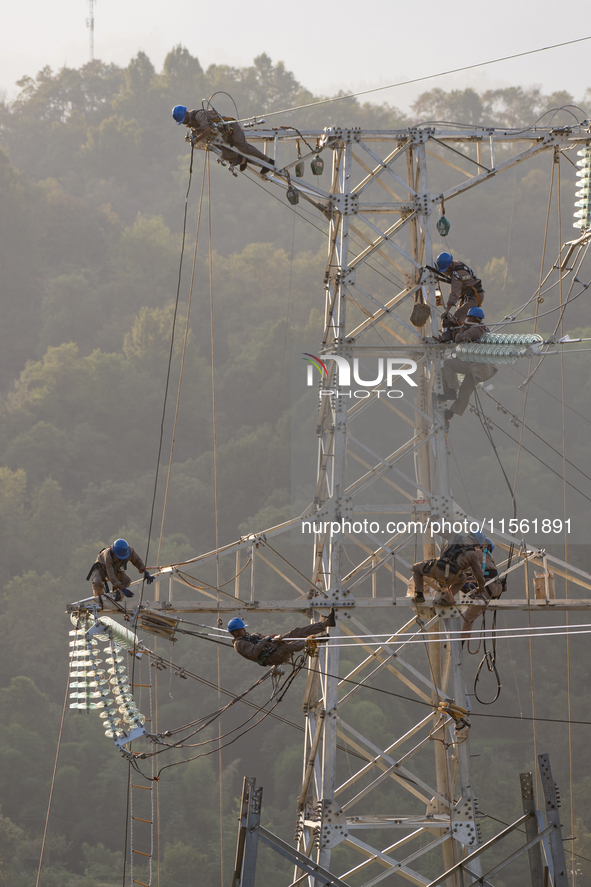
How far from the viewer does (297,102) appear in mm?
93938

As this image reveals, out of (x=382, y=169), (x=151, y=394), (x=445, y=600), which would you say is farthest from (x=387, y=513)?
(x=151, y=394)

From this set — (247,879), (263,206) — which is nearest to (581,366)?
(263,206)

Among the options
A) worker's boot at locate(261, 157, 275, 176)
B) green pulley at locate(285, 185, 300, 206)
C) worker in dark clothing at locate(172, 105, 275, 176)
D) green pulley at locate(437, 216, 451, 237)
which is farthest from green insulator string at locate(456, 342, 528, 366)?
worker in dark clothing at locate(172, 105, 275, 176)

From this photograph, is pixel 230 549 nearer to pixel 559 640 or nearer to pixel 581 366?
pixel 559 640

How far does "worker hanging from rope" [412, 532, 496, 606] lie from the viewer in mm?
13477

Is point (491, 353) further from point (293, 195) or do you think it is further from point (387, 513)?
point (293, 195)

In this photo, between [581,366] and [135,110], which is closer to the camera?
[581,366]

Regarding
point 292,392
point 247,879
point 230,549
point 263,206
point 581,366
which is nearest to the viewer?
point 247,879

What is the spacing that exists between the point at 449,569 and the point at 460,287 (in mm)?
4313

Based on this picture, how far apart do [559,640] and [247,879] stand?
45158 mm

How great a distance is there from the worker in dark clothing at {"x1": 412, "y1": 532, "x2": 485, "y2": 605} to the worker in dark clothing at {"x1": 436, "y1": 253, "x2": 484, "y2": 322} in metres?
3.51

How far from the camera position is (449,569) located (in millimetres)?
13461

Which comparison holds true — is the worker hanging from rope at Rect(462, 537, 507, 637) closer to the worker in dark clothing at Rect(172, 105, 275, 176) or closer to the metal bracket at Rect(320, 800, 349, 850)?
the metal bracket at Rect(320, 800, 349, 850)

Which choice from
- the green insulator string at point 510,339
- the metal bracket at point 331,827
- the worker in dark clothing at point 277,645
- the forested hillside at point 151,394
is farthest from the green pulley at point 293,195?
the forested hillside at point 151,394
